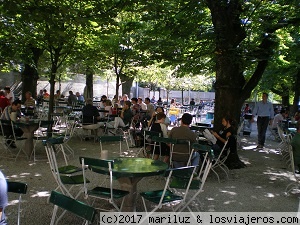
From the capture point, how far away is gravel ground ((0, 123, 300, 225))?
188 inches

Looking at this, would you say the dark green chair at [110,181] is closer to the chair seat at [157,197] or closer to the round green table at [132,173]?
the round green table at [132,173]

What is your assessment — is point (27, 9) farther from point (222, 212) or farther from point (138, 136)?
point (222, 212)

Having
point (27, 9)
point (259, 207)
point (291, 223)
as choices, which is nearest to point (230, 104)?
point (259, 207)

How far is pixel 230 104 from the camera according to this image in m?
7.74

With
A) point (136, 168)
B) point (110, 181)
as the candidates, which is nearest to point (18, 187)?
point (110, 181)

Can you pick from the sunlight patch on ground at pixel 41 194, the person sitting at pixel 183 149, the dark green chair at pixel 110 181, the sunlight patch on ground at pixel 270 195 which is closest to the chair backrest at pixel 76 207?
the dark green chair at pixel 110 181

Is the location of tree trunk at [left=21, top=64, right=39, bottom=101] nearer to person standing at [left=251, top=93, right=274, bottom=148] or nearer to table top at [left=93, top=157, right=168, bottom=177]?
person standing at [left=251, top=93, right=274, bottom=148]

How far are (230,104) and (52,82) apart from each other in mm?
6149

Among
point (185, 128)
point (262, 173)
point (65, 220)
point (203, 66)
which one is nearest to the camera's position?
point (65, 220)

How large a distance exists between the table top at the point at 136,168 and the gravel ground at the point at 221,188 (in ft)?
2.42

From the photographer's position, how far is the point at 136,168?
4301 mm

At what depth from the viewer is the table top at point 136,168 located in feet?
13.0

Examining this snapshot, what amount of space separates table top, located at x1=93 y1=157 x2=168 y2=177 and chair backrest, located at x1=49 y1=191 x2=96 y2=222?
54.3 inches

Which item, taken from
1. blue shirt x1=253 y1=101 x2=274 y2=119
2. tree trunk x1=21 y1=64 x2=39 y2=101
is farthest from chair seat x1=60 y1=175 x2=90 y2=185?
tree trunk x1=21 y1=64 x2=39 y2=101
